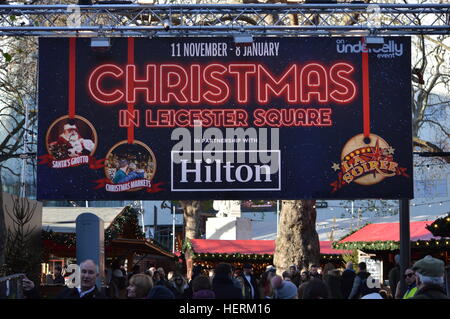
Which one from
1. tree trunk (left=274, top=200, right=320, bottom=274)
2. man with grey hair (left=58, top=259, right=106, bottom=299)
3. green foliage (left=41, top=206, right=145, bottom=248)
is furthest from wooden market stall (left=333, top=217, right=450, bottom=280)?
man with grey hair (left=58, top=259, right=106, bottom=299)

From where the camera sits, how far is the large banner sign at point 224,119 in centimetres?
1595

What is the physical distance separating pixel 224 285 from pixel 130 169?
5.33m

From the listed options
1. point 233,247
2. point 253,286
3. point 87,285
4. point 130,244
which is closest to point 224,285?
point 87,285

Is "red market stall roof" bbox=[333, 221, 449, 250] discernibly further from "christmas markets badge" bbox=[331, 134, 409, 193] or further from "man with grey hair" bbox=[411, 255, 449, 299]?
"man with grey hair" bbox=[411, 255, 449, 299]

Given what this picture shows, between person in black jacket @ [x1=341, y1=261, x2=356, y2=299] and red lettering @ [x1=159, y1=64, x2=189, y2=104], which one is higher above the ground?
red lettering @ [x1=159, y1=64, x2=189, y2=104]

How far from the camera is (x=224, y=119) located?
16.1 metres

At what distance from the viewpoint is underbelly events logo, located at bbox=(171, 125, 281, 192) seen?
1591cm

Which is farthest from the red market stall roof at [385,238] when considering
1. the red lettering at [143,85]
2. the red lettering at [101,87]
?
the red lettering at [101,87]

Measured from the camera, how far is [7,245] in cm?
1856

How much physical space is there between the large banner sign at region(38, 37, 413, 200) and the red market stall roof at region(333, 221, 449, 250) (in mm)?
11106

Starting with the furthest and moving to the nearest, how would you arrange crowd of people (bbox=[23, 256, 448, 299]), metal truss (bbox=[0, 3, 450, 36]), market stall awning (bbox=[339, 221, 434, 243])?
market stall awning (bbox=[339, 221, 434, 243]) → metal truss (bbox=[0, 3, 450, 36]) → crowd of people (bbox=[23, 256, 448, 299])

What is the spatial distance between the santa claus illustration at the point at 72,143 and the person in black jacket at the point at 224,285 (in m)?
5.46

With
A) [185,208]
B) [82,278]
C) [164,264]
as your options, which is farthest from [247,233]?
[82,278]

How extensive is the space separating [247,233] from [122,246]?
540 inches
